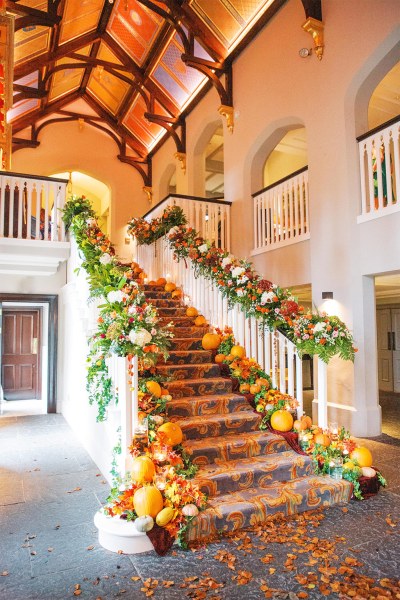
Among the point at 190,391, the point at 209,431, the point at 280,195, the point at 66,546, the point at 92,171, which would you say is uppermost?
the point at 92,171

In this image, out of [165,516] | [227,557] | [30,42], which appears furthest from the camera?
[30,42]

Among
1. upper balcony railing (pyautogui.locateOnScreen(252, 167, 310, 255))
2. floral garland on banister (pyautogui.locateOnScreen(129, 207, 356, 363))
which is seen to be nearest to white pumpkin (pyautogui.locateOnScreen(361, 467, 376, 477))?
floral garland on banister (pyautogui.locateOnScreen(129, 207, 356, 363))

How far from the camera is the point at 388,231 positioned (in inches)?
205

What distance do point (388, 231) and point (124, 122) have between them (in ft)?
31.4

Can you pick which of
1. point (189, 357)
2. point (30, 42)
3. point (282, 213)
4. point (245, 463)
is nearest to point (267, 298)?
point (189, 357)

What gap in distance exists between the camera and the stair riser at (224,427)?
3.84 m

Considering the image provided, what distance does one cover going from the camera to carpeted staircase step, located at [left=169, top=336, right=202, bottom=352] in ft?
17.3

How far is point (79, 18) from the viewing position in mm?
8680

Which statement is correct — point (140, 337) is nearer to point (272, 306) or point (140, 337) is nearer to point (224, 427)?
point (224, 427)

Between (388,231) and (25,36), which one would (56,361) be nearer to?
(388,231)

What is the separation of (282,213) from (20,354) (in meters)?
6.54

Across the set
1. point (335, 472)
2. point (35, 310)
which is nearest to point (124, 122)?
point (35, 310)

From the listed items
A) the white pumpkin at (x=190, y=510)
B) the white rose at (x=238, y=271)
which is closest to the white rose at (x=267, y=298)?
the white rose at (x=238, y=271)

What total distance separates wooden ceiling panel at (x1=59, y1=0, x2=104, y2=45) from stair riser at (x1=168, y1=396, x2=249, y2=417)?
324 inches
